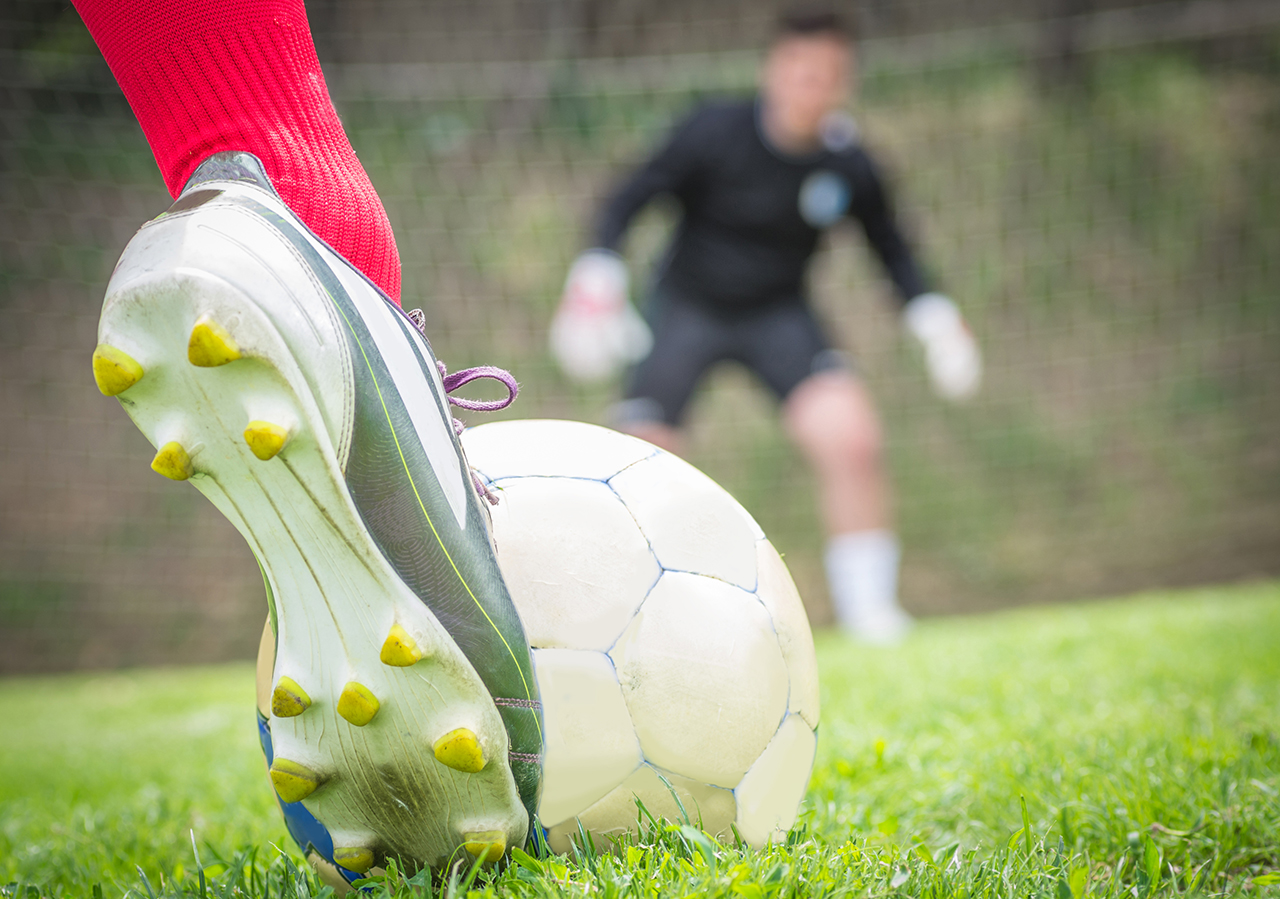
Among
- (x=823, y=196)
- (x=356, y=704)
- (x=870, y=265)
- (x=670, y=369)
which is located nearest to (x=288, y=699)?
(x=356, y=704)

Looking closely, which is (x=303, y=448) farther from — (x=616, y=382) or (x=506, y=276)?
(x=506, y=276)

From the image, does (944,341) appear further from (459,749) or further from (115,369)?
(115,369)

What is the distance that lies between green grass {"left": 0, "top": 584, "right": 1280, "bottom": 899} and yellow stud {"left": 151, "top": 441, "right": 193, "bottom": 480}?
0.38 metres

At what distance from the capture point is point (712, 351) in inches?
134

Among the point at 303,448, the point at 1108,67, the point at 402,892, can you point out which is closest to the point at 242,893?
the point at 402,892

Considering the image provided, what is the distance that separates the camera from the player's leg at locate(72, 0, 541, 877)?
0.73 meters

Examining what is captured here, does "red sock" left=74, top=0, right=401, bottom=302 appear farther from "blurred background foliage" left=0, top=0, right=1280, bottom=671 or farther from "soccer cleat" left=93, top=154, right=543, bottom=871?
"blurred background foliage" left=0, top=0, right=1280, bottom=671

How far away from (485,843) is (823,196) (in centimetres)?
297

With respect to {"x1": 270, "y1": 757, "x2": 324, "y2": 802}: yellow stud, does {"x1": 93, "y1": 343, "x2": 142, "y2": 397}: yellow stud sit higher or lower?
higher

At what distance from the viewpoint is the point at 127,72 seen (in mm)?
898

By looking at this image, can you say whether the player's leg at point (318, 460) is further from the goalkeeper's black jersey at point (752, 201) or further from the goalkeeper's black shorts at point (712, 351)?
the goalkeeper's black jersey at point (752, 201)

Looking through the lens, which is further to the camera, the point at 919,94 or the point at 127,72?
the point at 919,94

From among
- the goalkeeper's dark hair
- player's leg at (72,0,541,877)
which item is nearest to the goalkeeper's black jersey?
the goalkeeper's dark hair

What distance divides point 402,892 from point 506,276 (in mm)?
6072
